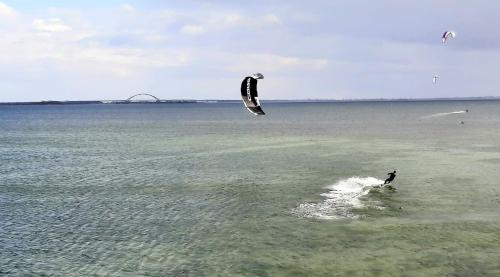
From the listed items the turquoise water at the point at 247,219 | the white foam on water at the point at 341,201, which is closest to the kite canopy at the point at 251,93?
the turquoise water at the point at 247,219

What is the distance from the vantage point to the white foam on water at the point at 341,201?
2866 cm

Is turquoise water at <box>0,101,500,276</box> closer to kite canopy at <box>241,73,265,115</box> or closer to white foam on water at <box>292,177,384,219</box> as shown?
white foam on water at <box>292,177,384,219</box>

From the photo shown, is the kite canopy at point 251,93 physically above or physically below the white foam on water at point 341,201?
above

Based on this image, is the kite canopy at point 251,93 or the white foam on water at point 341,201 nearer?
the white foam on water at point 341,201

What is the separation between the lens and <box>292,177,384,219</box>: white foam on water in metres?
28.7

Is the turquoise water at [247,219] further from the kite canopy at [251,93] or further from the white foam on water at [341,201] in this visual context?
the kite canopy at [251,93]

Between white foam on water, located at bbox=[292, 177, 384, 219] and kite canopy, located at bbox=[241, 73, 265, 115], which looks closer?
white foam on water, located at bbox=[292, 177, 384, 219]

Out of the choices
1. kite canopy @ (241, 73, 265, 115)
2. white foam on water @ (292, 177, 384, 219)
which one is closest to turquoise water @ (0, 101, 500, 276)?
white foam on water @ (292, 177, 384, 219)

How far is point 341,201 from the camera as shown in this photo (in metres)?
32.2

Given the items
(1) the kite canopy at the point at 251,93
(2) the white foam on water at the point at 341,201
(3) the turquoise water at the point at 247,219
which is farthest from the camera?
(1) the kite canopy at the point at 251,93

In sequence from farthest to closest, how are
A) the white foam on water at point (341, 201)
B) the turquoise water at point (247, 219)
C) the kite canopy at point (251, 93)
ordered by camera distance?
the kite canopy at point (251, 93) < the white foam on water at point (341, 201) < the turquoise water at point (247, 219)

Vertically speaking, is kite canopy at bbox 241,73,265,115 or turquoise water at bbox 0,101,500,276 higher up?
kite canopy at bbox 241,73,265,115

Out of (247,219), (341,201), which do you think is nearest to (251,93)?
(341,201)

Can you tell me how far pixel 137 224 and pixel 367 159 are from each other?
31.7 meters
